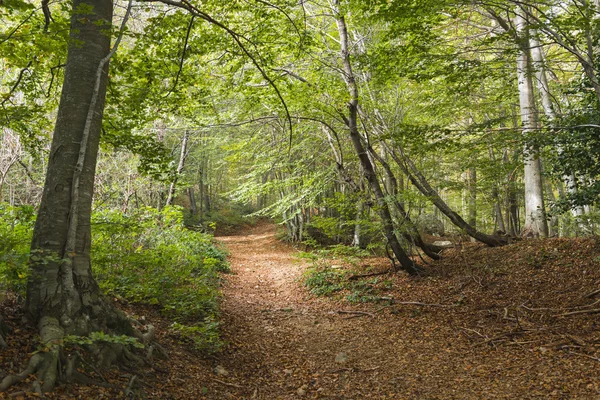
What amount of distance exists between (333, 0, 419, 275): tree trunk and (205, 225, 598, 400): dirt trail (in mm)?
883

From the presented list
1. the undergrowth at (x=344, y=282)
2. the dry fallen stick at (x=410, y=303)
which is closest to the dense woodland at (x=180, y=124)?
the undergrowth at (x=344, y=282)

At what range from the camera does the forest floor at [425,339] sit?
3.95 m

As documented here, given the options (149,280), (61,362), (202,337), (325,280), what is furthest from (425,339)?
(61,362)

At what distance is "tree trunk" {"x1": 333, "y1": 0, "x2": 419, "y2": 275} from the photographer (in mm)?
7844

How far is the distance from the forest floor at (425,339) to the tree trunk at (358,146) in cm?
71

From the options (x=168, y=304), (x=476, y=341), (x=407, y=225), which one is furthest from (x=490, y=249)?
(x=168, y=304)

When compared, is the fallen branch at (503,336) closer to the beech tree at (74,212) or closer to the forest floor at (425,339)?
the forest floor at (425,339)

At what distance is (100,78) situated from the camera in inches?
140

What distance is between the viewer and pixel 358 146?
8117 millimetres

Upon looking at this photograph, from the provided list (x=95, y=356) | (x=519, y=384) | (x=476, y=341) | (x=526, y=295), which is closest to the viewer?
(x=95, y=356)

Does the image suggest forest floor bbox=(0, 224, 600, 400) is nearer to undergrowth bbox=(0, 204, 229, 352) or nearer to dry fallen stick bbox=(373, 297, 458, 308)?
dry fallen stick bbox=(373, 297, 458, 308)

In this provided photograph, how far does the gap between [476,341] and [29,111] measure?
667 cm

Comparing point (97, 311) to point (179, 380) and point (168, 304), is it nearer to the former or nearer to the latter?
point (179, 380)

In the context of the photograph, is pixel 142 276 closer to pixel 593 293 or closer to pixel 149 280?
pixel 149 280
